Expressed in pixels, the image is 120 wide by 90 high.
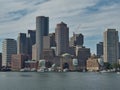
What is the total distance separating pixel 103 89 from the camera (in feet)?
369

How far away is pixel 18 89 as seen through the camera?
10919 cm

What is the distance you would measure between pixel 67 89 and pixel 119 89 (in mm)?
13539

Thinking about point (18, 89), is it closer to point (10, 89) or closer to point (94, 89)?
point (10, 89)

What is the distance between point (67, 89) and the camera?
112000 mm

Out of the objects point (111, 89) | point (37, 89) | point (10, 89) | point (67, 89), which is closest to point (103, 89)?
point (111, 89)

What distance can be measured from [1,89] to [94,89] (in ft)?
76.5

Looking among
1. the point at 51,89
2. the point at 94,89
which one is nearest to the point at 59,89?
the point at 51,89

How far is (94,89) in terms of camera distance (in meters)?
110

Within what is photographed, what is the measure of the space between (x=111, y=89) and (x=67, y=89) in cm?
1158

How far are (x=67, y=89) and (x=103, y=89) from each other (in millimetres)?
9307

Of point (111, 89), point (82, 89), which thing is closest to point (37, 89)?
point (82, 89)

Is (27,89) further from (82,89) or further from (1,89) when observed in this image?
(82,89)

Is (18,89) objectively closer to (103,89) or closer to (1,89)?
(1,89)

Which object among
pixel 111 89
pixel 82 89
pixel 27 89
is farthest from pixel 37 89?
pixel 111 89
